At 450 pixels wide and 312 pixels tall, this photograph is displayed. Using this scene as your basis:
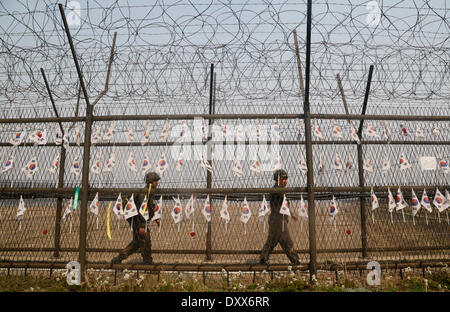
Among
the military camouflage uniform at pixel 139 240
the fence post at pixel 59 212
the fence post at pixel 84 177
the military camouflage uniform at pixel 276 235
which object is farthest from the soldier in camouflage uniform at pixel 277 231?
the fence post at pixel 59 212

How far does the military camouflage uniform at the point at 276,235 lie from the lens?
4145 mm

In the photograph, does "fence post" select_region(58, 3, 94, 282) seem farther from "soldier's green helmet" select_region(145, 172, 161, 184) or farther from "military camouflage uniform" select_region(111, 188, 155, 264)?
"soldier's green helmet" select_region(145, 172, 161, 184)

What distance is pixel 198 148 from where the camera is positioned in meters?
4.11

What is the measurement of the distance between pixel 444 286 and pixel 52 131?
6496mm

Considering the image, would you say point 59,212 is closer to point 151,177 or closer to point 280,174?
point 151,177

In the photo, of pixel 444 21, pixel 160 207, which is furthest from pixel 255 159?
pixel 444 21

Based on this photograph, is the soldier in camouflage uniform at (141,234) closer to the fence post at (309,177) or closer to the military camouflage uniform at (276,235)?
the military camouflage uniform at (276,235)

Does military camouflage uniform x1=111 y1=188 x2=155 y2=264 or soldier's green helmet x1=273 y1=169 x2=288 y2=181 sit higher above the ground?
soldier's green helmet x1=273 y1=169 x2=288 y2=181

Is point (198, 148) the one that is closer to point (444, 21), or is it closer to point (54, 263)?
point (54, 263)

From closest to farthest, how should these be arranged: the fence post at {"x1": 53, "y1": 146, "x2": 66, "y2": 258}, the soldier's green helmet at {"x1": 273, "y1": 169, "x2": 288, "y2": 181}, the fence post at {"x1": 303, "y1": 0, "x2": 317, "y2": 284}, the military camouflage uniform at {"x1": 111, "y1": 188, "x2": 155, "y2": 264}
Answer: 1. the fence post at {"x1": 303, "y1": 0, "x2": 317, "y2": 284}
2. the military camouflage uniform at {"x1": 111, "y1": 188, "x2": 155, "y2": 264}
3. the soldier's green helmet at {"x1": 273, "y1": 169, "x2": 288, "y2": 181}
4. the fence post at {"x1": 53, "y1": 146, "x2": 66, "y2": 258}

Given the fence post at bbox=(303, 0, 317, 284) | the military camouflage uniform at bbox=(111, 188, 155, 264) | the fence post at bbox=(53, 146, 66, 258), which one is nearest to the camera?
the fence post at bbox=(303, 0, 317, 284)

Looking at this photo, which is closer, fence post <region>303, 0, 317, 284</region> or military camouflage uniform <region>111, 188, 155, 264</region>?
fence post <region>303, 0, 317, 284</region>

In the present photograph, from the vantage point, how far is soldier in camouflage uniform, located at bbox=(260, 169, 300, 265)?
4.14 meters

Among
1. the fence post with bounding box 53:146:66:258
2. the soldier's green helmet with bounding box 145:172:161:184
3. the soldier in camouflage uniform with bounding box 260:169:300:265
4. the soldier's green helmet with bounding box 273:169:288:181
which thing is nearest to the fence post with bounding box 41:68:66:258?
the fence post with bounding box 53:146:66:258
